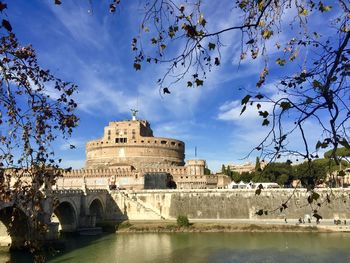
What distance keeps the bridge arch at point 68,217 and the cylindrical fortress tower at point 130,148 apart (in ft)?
54.8

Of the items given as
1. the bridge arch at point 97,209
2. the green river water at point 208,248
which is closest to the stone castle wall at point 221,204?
the bridge arch at point 97,209

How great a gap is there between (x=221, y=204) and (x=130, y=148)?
17.1 metres

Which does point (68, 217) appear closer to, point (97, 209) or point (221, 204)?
point (97, 209)

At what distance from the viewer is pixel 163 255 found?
20562mm

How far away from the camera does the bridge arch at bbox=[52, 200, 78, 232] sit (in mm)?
30781

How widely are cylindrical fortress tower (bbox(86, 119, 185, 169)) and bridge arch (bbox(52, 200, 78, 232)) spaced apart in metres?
16.7

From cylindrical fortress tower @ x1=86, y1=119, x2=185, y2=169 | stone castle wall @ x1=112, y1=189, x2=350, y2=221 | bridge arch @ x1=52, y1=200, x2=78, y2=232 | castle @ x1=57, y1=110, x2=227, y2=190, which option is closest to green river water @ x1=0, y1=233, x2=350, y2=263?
bridge arch @ x1=52, y1=200, x2=78, y2=232

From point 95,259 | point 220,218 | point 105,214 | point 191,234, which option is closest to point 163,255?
point 95,259

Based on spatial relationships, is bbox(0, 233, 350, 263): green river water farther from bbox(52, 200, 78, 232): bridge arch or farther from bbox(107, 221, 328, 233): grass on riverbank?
bbox(52, 200, 78, 232): bridge arch

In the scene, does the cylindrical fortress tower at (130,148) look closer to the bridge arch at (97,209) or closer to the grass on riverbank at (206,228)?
the bridge arch at (97,209)

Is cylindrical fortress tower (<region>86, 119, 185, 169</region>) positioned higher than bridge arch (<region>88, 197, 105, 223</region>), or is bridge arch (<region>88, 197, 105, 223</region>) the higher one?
cylindrical fortress tower (<region>86, 119, 185, 169</region>)

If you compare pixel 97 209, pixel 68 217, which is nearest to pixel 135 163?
pixel 97 209

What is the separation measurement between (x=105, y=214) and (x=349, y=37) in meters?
35.7

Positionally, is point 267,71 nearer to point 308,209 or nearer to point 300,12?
point 300,12
